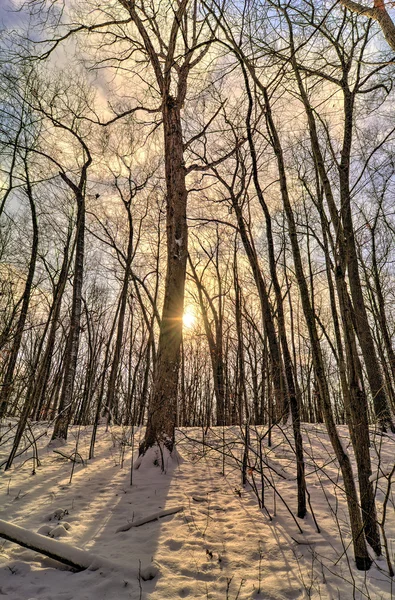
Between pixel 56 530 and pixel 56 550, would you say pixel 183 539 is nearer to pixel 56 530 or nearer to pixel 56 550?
pixel 56 550

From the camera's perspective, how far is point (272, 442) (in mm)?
6117

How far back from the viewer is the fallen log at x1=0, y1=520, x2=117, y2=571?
202 cm

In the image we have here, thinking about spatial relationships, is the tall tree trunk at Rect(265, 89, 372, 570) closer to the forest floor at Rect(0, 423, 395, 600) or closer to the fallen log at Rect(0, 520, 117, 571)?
the forest floor at Rect(0, 423, 395, 600)

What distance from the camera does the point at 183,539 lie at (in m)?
2.43

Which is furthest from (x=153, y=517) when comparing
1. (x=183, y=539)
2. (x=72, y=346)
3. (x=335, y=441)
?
(x=72, y=346)

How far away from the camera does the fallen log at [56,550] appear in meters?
2.02

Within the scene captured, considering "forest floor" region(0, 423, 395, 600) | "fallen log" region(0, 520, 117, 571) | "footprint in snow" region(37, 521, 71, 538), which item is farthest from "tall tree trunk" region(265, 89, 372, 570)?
"footprint in snow" region(37, 521, 71, 538)

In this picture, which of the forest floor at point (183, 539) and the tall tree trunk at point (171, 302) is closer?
the forest floor at point (183, 539)

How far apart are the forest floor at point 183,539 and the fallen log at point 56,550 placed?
0.04 meters

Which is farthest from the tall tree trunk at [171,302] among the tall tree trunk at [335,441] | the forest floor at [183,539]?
the tall tree trunk at [335,441]

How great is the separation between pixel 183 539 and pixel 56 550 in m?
0.97

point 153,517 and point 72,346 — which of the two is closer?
point 153,517

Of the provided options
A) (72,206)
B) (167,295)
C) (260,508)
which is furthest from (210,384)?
(260,508)

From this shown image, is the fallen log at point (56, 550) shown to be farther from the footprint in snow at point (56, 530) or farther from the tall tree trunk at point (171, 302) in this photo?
the tall tree trunk at point (171, 302)
